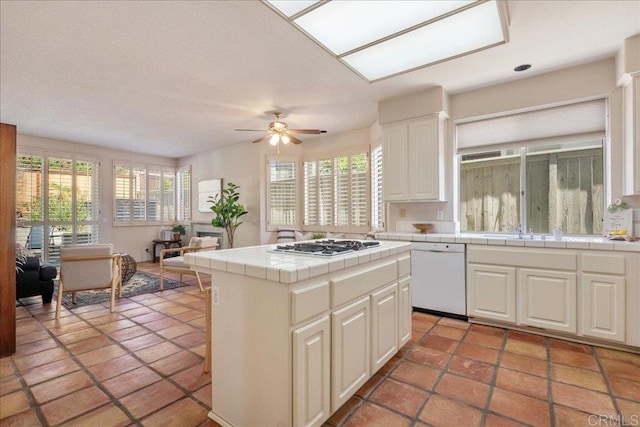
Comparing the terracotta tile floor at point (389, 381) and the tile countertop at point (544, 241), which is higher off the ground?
the tile countertop at point (544, 241)

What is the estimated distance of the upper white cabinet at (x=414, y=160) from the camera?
3.71 m

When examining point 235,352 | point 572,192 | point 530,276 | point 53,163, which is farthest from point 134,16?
point 53,163

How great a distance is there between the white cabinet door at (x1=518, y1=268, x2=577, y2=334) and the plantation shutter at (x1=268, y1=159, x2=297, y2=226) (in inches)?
163

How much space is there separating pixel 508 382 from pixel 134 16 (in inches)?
150

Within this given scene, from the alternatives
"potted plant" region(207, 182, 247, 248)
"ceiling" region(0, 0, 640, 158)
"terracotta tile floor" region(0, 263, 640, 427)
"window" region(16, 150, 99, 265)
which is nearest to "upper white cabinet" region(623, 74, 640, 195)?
"ceiling" region(0, 0, 640, 158)

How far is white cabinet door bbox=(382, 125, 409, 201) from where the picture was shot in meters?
3.95

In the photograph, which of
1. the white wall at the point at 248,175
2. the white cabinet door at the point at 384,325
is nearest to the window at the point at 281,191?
the white wall at the point at 248,175

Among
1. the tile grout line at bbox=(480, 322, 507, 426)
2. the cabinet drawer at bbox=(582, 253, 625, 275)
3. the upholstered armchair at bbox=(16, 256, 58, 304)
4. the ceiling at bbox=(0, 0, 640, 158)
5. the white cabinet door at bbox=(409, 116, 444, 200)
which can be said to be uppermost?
the ceiling at bbox=(0, 0, 640, 158)

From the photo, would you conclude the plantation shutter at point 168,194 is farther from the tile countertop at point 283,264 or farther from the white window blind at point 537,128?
the white window blind at point 537,128

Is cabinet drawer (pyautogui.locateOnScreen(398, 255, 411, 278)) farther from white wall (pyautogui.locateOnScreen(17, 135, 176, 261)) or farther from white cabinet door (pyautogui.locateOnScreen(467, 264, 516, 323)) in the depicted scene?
white wall (pyautogui.locateOnScreen(17, 135, 176, 261))

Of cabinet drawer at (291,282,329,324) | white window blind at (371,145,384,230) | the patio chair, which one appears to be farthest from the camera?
white window blind at (371,145,384,230)

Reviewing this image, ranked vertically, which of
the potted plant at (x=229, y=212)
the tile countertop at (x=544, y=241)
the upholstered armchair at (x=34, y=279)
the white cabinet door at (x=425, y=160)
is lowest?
the upholstered armchair at (x=34, y=279)

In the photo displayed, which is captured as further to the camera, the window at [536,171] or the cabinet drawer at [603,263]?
the window at [536,171]

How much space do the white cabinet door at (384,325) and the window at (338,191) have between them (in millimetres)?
2970
